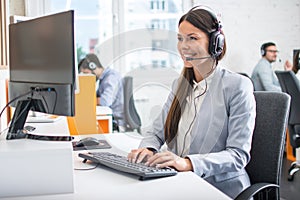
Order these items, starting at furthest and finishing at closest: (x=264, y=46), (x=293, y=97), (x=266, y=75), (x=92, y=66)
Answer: (x=264, y=46) → (x=266, y=75) → (x=92, y=66) → (x=293, y=97)

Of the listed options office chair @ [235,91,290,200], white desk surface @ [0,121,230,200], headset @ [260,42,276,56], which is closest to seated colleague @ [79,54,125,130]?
office chair @ [235,91,290,200]

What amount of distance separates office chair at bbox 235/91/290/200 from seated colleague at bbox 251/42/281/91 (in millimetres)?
3368

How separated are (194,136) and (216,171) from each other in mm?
187

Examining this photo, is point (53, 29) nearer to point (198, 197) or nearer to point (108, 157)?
point (108, 157)

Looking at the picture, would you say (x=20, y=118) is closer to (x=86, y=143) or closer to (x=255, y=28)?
(x=86, y=143)

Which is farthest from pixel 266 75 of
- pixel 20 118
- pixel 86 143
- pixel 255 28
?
pixel 20 118

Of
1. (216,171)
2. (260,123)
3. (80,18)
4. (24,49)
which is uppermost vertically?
(80,18)

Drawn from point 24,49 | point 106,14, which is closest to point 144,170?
point 24,49

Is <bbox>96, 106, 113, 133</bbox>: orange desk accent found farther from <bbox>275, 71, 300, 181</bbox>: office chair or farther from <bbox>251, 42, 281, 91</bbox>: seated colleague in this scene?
<bbox>251, 42, 281, 91</bbox>: seated colleague

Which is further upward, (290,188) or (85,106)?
(85,106)

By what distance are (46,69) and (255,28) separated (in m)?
4.27

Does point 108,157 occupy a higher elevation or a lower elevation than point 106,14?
lower

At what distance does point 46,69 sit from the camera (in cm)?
150

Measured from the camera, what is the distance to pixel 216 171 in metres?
1.41
